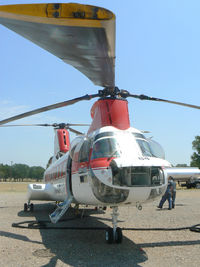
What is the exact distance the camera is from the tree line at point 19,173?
150m

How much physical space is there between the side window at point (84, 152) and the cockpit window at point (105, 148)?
1.20ft

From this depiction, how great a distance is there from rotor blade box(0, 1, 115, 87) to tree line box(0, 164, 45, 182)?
436 feet

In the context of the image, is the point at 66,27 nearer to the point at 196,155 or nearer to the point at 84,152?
the point at 84,152

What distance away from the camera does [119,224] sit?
10242 millimetres

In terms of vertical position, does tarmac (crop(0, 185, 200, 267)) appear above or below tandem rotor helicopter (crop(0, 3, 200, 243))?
below

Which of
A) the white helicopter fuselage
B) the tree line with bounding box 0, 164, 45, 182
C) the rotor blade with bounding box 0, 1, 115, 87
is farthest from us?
the tree line with bounding box 0, 164, 45, 182

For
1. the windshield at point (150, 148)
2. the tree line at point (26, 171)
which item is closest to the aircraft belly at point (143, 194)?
the windshield at point (150, 148)

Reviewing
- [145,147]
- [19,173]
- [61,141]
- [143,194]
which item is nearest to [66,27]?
[143,194]

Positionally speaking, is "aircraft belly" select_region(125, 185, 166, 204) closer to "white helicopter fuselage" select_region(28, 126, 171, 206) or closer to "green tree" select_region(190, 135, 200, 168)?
"white helicopter fuselage" select_region(28, 126, 171, 206)

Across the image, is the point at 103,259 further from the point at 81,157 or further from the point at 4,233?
the point at 4,233

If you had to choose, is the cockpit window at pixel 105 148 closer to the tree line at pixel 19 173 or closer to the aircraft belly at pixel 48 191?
the aircraft belly at pixel 48 191

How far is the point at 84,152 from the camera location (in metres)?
7.42

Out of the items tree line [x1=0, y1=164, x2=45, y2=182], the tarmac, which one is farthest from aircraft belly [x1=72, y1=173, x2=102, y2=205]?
tree line [x1=0, y1=164, x2=45, y2=182]

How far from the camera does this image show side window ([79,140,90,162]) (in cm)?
719
